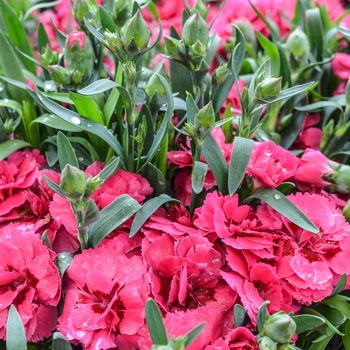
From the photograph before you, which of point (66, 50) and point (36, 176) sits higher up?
point (66, 50)

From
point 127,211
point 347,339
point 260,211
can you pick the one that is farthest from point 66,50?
point 347,339

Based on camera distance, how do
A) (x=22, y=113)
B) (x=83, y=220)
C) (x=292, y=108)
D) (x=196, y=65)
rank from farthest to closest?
(x=292, y=108), (x=22, y=113), (x=196, y=65), (x=83, y=220)

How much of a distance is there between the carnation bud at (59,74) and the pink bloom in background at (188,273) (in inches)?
13.5

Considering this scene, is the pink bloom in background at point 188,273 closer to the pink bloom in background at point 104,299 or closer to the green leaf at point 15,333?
the pink bloom in background at point 104,299

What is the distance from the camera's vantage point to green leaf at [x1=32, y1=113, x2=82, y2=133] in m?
0.85

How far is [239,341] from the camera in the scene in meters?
0.64

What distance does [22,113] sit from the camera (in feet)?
3.02

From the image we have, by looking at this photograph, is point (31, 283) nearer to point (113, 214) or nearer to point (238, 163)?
point (113, 214)

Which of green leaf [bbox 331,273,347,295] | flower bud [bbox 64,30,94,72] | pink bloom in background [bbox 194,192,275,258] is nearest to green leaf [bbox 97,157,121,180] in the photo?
pink bloom in background [bbox 194,192,275,258]

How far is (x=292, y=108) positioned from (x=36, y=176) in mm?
547

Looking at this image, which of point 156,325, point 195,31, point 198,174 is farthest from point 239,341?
point 195,31

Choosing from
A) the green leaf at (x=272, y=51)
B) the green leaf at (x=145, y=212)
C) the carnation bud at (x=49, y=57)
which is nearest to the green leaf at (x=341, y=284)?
the green leaf at (x=145, y=212)

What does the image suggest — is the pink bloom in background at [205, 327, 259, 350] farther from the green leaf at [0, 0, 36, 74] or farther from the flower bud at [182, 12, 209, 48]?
the green leaf at [0, 0, 36, 74]

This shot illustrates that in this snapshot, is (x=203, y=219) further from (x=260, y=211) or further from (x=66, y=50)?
(x=66, y=50)
